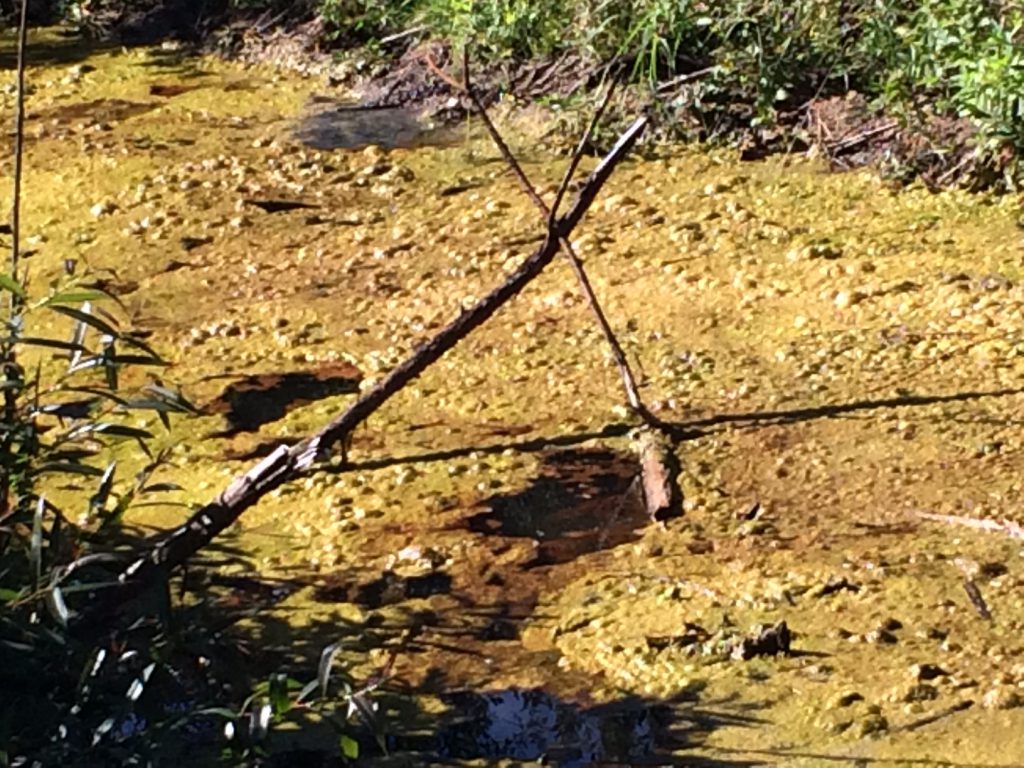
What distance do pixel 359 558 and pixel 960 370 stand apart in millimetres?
1158

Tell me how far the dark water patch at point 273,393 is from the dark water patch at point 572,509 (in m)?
0.53

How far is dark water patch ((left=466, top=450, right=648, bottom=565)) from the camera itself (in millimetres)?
2896

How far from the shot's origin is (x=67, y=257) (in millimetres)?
4242

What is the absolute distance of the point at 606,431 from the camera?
3.21 metres

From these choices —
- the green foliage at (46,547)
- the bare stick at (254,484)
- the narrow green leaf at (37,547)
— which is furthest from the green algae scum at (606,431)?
the narrow green leaf at (37,547)

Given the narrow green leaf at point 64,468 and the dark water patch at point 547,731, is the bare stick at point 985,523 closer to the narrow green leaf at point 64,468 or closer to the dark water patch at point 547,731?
the dark water patch at point 547,731

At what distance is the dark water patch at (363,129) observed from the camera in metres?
4.88

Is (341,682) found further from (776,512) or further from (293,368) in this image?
(293,368)

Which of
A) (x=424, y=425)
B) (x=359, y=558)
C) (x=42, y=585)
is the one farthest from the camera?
(x=424, y=425)

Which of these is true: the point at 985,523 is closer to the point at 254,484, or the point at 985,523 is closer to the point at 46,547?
the point at 254,484

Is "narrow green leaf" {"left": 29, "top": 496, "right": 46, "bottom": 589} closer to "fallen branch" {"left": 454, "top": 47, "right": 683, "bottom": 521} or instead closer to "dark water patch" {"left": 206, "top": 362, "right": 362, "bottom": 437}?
"fallen branch" {"left": 454, "top": 47, "right": 683, "bottom": 521}

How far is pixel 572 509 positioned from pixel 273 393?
0.75 meters

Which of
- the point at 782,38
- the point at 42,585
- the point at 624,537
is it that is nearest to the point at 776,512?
the point at 624,537

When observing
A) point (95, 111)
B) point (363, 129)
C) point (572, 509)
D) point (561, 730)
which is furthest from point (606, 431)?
point (95, 111)
